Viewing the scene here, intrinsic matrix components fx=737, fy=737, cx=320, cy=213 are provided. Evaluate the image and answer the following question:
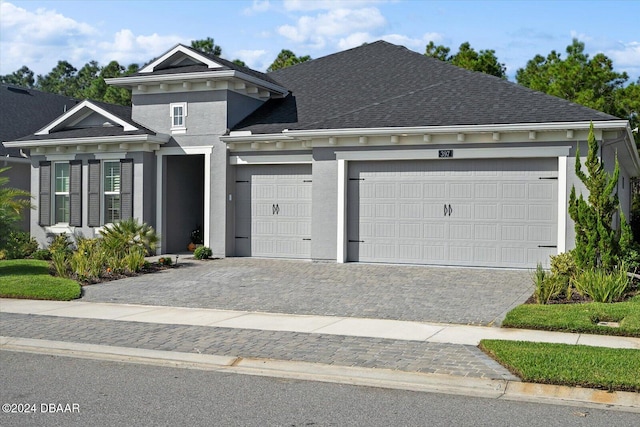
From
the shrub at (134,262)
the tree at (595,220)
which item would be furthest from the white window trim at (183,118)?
the tree at (595,220)

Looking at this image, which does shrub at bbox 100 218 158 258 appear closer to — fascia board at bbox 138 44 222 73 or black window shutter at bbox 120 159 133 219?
black window shutter at bbox 120 159 133 219

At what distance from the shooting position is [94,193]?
71.6 feet

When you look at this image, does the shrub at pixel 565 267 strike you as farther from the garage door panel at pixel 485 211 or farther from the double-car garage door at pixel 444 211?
the garage door panel at pixel 485 211

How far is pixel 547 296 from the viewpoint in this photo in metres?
12.7

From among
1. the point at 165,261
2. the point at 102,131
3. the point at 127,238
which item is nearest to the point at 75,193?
the point at 102,131

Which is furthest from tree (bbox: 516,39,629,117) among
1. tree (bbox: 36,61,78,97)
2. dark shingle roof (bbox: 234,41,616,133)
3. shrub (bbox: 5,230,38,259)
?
tree (bbox: 36,61,78,97)

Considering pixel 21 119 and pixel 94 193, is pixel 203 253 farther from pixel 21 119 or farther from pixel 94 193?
pixel 21 119

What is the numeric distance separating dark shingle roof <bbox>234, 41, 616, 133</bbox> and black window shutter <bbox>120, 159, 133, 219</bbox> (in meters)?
3.47

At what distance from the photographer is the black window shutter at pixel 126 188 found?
2127 cm

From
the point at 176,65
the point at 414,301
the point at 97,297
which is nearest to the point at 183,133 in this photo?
the point at 176,65

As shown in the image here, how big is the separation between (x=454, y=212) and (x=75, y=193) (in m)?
Answer: 11.5

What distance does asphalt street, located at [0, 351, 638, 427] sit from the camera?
21.4 feet

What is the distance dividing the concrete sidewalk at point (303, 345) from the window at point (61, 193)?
32.7 feet

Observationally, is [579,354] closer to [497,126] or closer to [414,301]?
[414,301]
